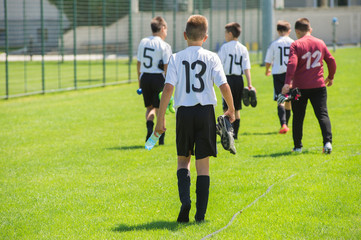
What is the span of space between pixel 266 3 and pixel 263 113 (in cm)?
1438

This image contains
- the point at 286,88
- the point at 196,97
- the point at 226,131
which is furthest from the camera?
the point at 286,88

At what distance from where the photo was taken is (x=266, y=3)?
26.2 meters

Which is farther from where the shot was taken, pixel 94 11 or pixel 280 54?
pixel 94 11

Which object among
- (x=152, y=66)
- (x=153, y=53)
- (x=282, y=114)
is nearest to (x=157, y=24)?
(x=153, y=53)

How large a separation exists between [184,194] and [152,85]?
4.47 metres

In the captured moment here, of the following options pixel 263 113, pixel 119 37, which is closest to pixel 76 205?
pixel 263 113

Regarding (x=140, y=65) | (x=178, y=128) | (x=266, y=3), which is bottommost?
(x=178, y=128)

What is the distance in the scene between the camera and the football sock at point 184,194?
5.20 metres

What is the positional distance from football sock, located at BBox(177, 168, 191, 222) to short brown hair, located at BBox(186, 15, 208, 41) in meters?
1.32

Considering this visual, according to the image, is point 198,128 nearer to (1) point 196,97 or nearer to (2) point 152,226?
(1) point 196,97

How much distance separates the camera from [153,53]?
930cm

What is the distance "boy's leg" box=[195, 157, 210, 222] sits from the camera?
205 inches

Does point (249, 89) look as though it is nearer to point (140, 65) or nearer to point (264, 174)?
point (140, 65)

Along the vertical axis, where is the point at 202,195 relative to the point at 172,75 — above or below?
below
